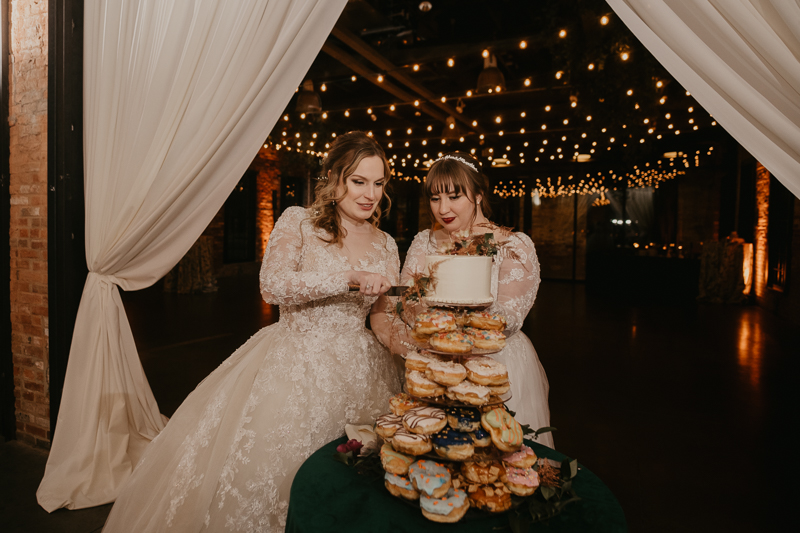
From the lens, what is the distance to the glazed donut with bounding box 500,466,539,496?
46.7 inches

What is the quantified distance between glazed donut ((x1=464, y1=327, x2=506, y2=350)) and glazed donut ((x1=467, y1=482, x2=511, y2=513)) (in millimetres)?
347

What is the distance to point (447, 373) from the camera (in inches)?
48.3

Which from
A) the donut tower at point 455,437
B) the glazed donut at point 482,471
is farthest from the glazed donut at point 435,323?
the glazed donut at point 482,471

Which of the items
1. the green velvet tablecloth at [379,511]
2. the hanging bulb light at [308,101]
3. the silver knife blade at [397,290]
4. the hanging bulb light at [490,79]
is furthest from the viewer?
the hanging bulb light at [308,101]

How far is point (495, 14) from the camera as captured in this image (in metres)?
6.24

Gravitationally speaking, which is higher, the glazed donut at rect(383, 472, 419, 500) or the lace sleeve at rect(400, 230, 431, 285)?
the lace sleeve at rect(400, 230, 431, 285)

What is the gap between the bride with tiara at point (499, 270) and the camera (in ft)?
6.38

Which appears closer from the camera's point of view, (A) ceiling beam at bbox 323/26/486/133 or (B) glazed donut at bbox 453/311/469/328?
(B) glazed donut at bbox 453/311/469/328

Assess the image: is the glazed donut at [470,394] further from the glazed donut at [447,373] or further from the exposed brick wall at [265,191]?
the exposed brick wall at [265,191]

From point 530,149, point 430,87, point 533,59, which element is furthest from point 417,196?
point 533,59

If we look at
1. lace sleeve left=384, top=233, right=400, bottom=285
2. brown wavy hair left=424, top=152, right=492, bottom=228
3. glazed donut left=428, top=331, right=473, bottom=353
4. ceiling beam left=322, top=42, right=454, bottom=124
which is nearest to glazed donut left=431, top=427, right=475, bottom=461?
glazed donut left=428, top=331, right=473, bottom=353

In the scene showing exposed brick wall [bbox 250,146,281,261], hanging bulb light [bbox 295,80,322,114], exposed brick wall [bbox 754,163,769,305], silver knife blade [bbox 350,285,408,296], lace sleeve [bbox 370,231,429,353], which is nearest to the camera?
silver knife blade [bbox 350,285,408,296]

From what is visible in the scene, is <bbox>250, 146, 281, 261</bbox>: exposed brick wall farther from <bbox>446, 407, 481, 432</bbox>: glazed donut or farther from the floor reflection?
<bbox>446, 407, 481, 432</bbox>: glazed donut

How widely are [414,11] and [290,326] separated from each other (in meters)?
5.65
